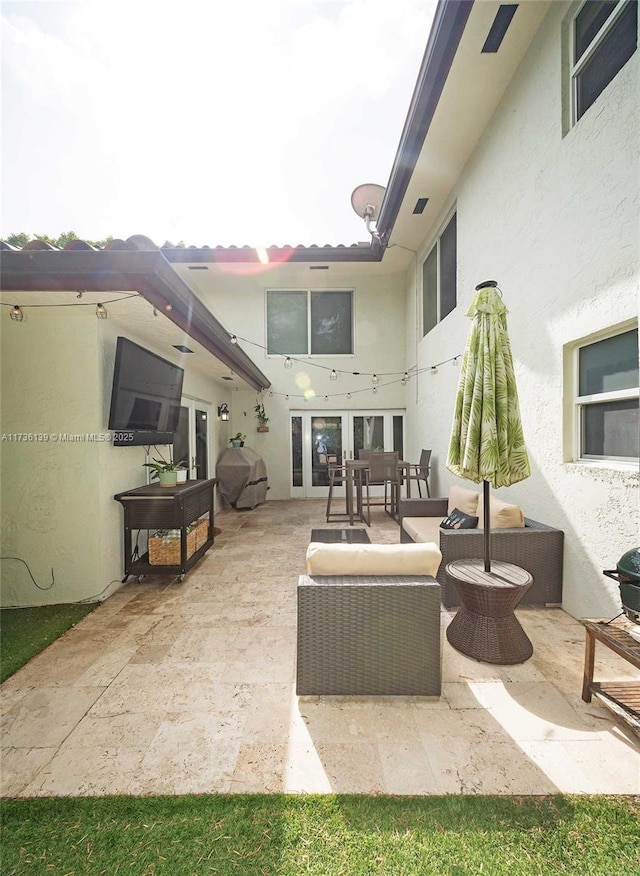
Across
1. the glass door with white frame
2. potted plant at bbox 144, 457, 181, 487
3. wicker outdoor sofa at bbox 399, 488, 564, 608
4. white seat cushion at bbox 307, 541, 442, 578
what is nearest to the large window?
the glass door with white frame

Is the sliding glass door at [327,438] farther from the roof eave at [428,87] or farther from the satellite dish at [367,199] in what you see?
the roof eave at [428,87]

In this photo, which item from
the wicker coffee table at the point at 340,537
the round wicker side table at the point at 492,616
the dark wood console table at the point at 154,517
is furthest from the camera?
the wicker coffee table at the point at 340,537

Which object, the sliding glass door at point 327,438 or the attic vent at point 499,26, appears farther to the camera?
the sliding glass door at point 327,438

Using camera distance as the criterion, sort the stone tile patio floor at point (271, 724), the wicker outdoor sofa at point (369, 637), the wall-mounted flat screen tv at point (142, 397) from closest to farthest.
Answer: the stone tile patio floor at point (271, 724) → the wicker outdoor sofa at point (369, 637) → the wall-mounted flat screen tv at point (142, 397)

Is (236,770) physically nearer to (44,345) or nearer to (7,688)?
(7,688)

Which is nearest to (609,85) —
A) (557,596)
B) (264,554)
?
(557,596)

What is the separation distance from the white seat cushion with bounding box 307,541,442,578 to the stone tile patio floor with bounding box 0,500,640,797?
681mm

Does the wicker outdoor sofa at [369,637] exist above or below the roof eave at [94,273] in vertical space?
below

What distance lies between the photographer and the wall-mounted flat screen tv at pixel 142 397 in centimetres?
339

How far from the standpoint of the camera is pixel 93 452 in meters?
3.30

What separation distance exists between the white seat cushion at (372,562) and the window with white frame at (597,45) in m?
3.50

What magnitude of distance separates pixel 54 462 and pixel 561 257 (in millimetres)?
4691

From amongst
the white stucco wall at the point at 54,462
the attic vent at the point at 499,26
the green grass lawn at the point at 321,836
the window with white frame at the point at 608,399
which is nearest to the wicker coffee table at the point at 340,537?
the white stucco wall at the point at 54,462

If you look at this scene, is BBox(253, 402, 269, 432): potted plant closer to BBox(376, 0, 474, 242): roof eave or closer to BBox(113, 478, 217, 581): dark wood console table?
BBox(113, 478, 217, 581): dark wood console table
